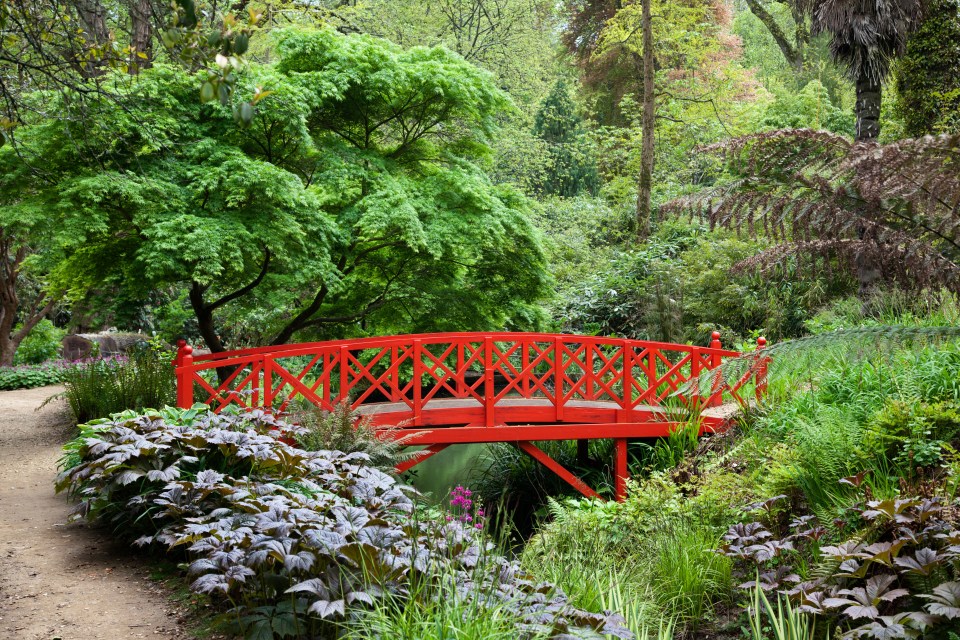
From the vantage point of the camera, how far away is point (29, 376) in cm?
1392

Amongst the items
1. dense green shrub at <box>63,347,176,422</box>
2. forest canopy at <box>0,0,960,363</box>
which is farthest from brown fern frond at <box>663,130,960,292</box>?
dense green shrub at <box>63,347,176,422</box>

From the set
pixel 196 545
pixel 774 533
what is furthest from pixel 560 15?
pixel 196 545

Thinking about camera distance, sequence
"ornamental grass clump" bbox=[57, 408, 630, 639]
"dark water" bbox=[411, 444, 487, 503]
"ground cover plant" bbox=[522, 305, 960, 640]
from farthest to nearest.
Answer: "dark water" bbox=[411, 444, 487, 503]
"ground cover plant" bbox=[522, 305, 960, 640]
"ornamental grass clump" bbox=[57, 408, 630, 639]

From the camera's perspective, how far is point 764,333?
1204 cm

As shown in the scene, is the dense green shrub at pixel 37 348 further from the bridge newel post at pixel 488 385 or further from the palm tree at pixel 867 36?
the palm tree at pixel 867 36

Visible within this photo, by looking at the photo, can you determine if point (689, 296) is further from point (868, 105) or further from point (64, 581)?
point (64, 581)

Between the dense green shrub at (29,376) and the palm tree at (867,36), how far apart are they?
12.7 meters

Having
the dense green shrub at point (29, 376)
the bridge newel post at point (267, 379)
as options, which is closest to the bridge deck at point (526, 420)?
the bridge newel post at point (267, 379)

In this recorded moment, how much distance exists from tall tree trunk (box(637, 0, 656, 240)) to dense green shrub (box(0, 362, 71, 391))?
11068mm

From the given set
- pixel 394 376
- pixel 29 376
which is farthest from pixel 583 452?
pixel 29 376

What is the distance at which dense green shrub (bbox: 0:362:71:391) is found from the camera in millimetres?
13656

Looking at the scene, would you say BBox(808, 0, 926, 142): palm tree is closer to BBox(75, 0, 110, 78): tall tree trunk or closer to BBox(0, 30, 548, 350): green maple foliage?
BBox(0, 30, 548, 350): green maple foliage

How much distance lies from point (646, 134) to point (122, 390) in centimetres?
1086

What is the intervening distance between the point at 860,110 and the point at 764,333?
11.9ft
